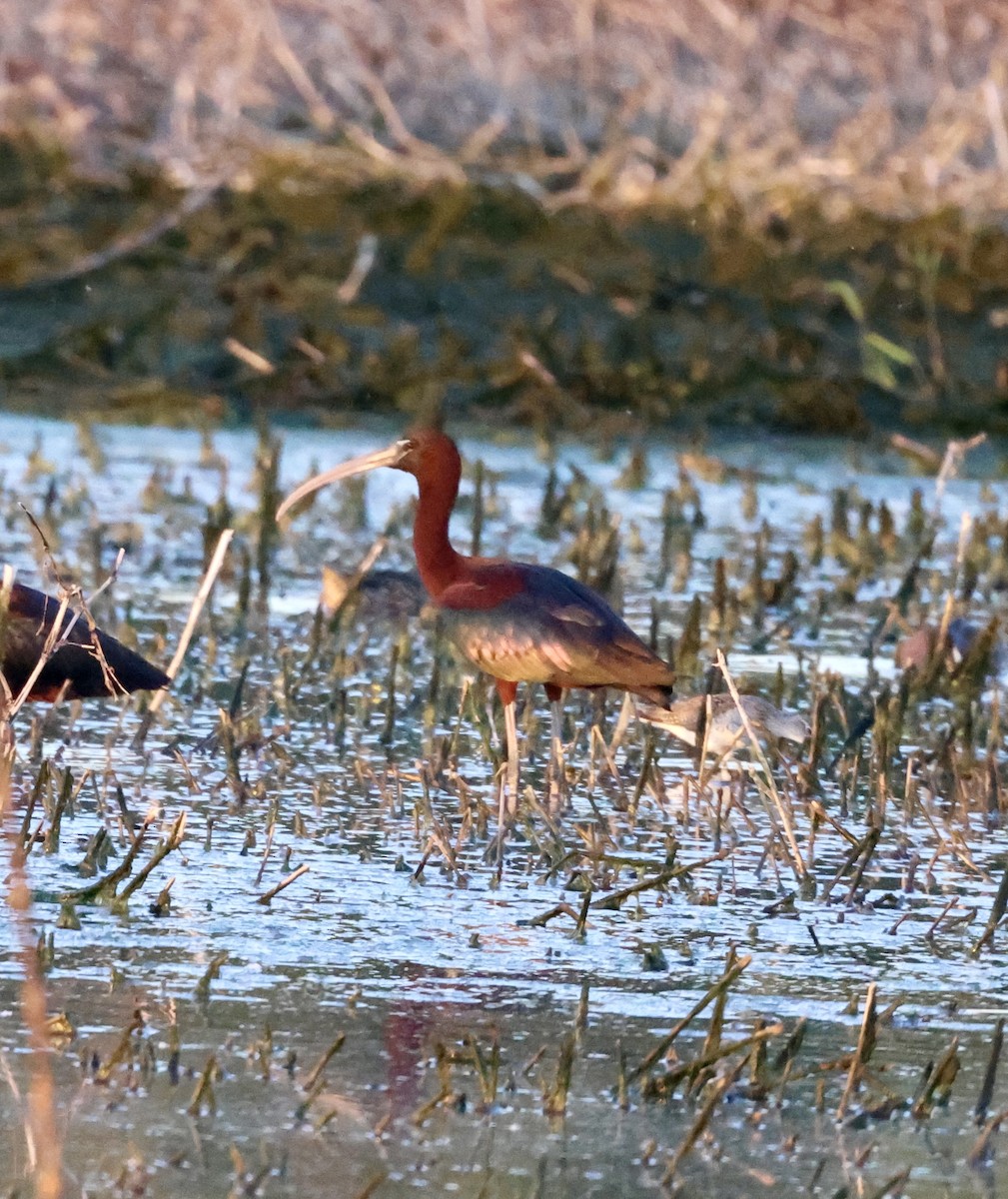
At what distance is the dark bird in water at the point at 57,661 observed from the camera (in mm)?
5051

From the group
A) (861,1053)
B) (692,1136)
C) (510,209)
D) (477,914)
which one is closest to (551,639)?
(477,914)

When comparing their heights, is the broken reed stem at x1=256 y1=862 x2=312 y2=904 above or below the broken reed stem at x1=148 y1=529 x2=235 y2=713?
below

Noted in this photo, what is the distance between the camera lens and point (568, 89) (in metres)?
14.6

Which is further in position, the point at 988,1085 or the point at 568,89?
the point at 568,89

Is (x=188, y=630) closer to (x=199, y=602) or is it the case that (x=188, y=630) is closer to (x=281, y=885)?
(x=199, y=602)

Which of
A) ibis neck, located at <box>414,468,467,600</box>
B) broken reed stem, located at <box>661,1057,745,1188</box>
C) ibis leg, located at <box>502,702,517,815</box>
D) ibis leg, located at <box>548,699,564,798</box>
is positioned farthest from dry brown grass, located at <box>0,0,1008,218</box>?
broken reed stem, located at <box>661,1057,745,1188</box>

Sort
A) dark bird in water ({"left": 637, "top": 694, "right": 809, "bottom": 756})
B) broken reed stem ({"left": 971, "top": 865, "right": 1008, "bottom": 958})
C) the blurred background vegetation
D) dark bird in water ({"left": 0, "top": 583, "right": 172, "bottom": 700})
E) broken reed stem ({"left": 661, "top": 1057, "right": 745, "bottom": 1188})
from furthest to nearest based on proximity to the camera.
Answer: the blurred background vegetation → dark bird in water ({"left": 637, "top": 694, "right": 809, "bottom": 756}) → dark bird in water ({"left": 0, "top": 583, "right": 172, "bottom": 700}) → broken reed stem ({"left": 971, "top": 865, "right": 1008, "bottom": 958}) → broken reed stem ({"left": 661, "top": 1057, "right": 745, "bottom": 1188})

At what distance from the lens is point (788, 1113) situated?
3266 millimetres

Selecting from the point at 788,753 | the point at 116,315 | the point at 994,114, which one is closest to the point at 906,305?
the point at 994,114

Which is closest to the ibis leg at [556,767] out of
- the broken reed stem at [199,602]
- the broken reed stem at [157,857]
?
the broken reed stem at [199,602]

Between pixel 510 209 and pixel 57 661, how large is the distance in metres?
7.77

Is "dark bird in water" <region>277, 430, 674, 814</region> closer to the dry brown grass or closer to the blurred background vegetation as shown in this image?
the blurred background vegetation

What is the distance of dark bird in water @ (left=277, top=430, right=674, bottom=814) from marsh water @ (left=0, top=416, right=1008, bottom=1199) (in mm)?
174

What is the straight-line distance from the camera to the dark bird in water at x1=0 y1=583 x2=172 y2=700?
5051mm
